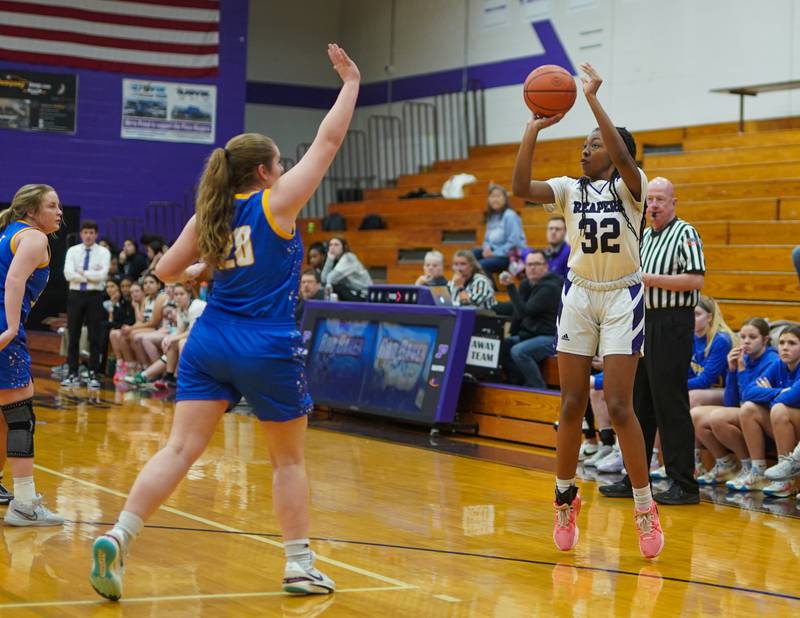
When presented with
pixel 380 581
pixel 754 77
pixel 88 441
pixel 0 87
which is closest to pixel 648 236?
pixel 380 581

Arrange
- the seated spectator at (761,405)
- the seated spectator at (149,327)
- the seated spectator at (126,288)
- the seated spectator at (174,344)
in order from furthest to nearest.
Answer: the seated spectator at (126,288), the seated spectator at (149,327), the seated spectator at (174,344), the seated spectator at (761,405)

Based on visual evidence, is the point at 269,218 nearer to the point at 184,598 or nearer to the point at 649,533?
the point at 184,598

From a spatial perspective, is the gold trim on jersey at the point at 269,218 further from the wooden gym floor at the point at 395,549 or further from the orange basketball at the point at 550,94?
the orange basketball at the point at 550,94

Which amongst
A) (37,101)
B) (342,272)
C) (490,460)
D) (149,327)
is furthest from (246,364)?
(37,101)

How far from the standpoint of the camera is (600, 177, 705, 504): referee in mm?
6625

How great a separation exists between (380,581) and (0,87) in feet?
51.6

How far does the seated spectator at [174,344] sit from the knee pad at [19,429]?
715cm

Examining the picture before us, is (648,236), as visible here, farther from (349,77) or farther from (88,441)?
(88,441)

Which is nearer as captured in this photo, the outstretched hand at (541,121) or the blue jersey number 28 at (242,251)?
the blue jersey number 28 at (242,251)

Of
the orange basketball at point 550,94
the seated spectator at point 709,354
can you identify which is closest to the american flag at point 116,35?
the seated spectator at point 709,354

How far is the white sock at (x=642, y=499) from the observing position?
16.8 feet

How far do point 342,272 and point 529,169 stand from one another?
280 inches

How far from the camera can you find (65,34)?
18.7 m

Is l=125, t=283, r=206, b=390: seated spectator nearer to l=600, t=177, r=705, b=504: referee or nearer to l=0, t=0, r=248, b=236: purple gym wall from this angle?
l=0, t=0, r=248, b=236: purple gym wall
